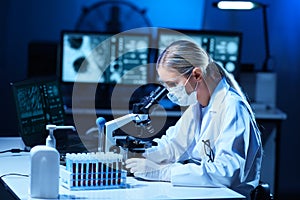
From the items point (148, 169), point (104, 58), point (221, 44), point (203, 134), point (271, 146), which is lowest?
point (271, 146)

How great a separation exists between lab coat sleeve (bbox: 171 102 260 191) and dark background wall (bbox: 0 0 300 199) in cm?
258

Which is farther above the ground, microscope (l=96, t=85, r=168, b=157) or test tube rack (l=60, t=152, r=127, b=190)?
microscope (l=96, t=85, r=168, b=157)

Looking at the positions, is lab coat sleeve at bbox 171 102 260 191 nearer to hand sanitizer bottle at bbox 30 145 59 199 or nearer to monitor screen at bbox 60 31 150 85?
hand sanitizer bottle at bbox 30 145 59 199

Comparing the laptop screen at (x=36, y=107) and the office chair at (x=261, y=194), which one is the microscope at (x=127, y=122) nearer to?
the office chair at (x=261, y=194)

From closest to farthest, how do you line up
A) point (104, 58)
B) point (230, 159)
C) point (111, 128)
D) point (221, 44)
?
point (230, 159) < point (111, 128) < point (104, 58) < point (221, 44)

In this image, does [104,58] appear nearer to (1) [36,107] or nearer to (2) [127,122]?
(1) [36,107]

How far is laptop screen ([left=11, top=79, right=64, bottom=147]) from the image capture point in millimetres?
3182

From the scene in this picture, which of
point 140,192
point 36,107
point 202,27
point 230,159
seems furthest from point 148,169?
point 202,27

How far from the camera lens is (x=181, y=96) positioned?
2830mm

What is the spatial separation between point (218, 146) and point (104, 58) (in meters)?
2.32

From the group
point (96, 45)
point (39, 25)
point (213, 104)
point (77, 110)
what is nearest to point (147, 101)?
point (213, 104)

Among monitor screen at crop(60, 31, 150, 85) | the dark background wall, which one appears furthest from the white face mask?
the dark background wall

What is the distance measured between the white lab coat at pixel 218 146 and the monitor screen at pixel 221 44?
1965 mm

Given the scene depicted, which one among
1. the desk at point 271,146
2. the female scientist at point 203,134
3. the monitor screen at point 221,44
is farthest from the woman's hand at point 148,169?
the monitor screen at point 221,44
